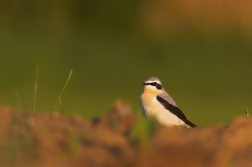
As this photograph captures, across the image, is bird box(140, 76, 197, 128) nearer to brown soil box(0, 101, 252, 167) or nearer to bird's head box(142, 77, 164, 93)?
bird's head box(142, 77, 164, 93)

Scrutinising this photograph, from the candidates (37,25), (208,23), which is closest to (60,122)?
(37,25)

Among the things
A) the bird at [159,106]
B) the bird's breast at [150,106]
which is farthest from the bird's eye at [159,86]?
the bird's breast at [150,106]

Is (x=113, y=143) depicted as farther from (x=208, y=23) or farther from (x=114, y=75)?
(x=208, y=23)

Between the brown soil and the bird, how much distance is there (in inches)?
84.3

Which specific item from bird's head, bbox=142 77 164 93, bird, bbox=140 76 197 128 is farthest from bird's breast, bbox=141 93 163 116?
bird's head, bbox=142 77 164 93

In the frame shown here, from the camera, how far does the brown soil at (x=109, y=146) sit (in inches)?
222

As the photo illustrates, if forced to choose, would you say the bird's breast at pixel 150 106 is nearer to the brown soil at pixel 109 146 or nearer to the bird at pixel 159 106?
the bird at pixel 159 106

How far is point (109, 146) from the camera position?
5.92 m

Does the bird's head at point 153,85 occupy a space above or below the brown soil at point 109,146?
above

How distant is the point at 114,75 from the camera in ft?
57.9

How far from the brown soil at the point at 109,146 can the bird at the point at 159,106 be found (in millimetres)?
2140

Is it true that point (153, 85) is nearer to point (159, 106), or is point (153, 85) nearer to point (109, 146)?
point (159, 106)

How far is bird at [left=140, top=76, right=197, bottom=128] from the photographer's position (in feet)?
29.5

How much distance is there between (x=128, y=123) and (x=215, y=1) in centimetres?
1620
